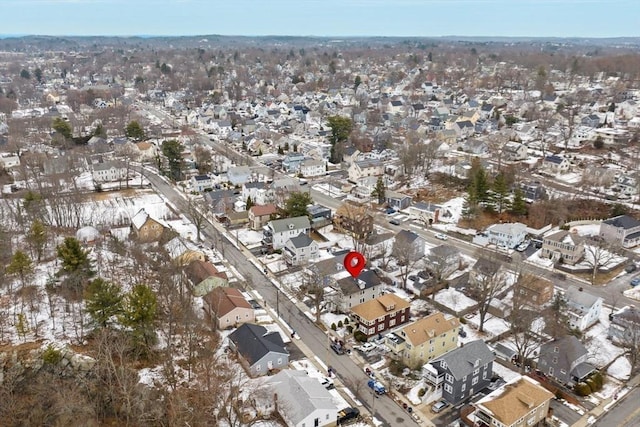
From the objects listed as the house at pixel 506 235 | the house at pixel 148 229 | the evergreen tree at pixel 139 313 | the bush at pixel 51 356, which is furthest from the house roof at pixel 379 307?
the house at pixel 148 229

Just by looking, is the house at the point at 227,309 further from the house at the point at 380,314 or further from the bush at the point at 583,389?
the bush at the point at 583,389

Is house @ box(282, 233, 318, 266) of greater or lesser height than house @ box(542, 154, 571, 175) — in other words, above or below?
below

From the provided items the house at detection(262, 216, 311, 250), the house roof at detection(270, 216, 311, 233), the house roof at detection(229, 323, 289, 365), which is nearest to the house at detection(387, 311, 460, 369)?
the house roof at detection(229, 323, 289, 365)

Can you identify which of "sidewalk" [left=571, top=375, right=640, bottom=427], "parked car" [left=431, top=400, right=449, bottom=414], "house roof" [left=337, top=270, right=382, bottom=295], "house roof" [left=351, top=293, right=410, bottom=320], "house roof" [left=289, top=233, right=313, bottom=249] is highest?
"house roof" [left=289, top=233, right=313, bottom=249]

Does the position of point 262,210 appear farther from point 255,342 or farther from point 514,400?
point 514,400

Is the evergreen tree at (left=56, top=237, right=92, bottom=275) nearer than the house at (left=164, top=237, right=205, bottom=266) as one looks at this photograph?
Yes

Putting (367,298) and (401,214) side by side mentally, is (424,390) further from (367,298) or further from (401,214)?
(401,214)

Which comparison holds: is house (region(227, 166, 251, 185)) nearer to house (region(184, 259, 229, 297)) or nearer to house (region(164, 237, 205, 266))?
house (region(164, 237, 205, 266))
